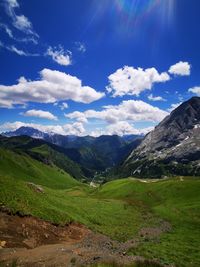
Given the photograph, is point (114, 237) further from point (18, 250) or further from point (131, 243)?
point (18, 250)

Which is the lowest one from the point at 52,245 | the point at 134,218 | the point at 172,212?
the point at 172,212

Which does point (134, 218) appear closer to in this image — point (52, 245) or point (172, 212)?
point (172, 212)

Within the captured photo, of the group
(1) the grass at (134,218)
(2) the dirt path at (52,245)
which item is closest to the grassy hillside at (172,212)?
(1) the grass at (134,218)

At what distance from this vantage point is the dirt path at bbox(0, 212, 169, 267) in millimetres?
26500

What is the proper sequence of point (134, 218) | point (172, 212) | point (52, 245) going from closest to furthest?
1. point (52, 245)
2. point (134, 218)
3. point (172, 212)

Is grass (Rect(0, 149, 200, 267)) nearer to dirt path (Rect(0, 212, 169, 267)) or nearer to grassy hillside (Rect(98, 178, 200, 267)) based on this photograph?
grassy hillside (Rect(98, 178, 200, 267))

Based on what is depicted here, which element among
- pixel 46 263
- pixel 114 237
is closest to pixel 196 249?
pixel 114 237

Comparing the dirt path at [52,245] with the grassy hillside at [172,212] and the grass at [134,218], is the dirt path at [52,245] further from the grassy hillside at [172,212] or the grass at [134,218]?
the grassy hillside at [172,212]

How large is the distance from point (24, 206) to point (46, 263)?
62.1 feet

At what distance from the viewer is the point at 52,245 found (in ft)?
113

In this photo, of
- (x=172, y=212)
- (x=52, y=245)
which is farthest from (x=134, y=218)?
(x=52, y=245)

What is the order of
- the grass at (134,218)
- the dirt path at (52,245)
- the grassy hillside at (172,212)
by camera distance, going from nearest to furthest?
the dirt path at (52,245) → the grassy hillside at (172,212) → the grass at (134,218)

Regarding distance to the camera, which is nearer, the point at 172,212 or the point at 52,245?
the point at 52,245

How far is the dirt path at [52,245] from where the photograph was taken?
26.5m
